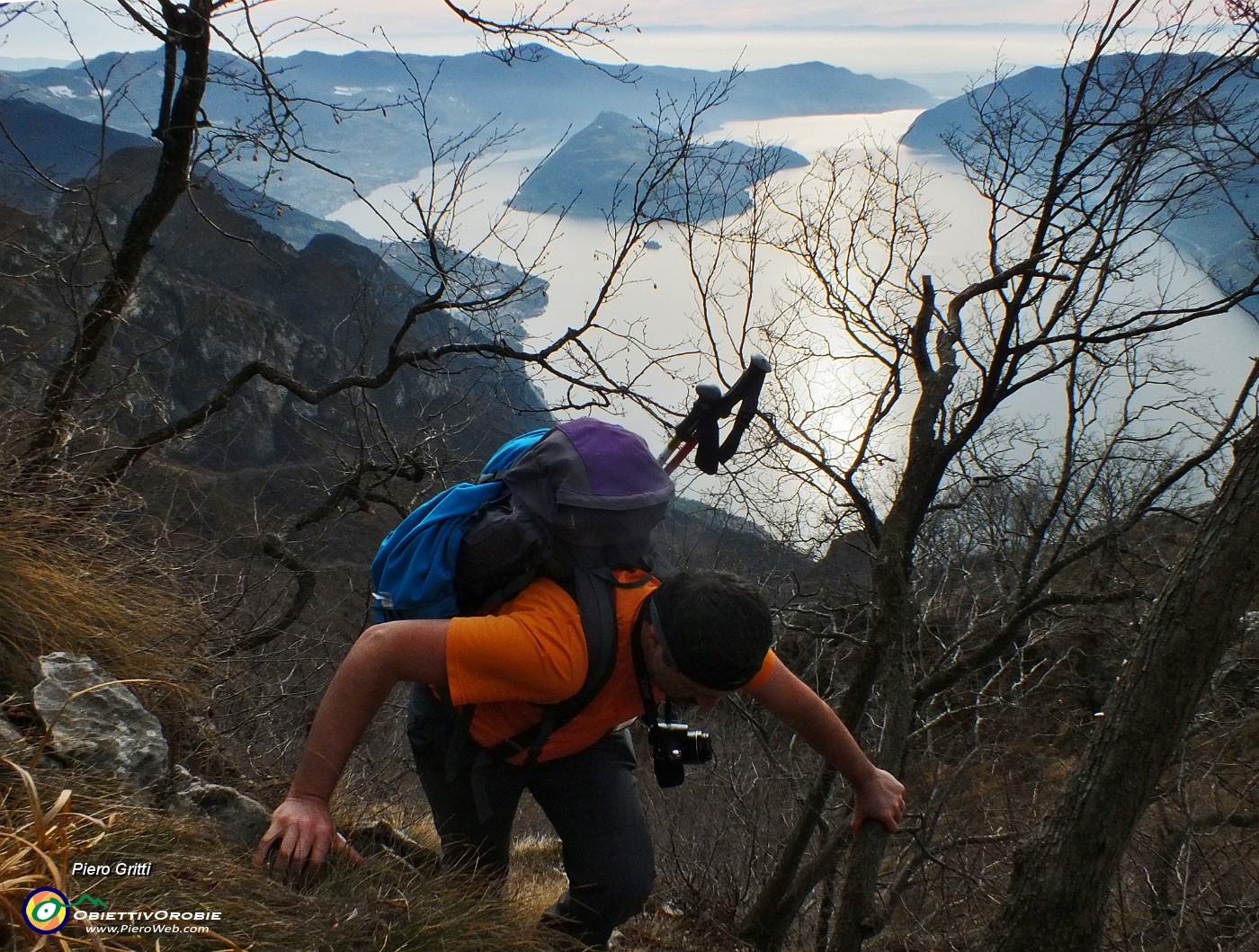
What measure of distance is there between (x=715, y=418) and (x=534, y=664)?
1.10 m

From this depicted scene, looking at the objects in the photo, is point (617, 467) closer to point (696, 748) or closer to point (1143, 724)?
point (696, 748)

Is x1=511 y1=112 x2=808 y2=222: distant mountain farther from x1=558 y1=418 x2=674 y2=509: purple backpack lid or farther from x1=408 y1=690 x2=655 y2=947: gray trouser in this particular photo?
x1=408 y1=690 x2=655 y2=947: gray trouser

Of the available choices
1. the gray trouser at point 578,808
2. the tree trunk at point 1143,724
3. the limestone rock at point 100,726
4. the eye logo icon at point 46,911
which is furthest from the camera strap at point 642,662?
the tree trunk at point 1143,724

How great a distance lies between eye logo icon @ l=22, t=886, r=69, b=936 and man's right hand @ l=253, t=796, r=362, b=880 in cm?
38

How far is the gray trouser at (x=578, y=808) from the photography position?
2.15 metres

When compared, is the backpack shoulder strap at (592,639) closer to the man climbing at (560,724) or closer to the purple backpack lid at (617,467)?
the man climbing at (560,724)

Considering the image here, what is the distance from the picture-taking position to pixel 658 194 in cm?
680

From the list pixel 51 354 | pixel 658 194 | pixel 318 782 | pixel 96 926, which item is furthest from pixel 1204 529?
pixel 51 354

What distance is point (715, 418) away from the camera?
8.29 ft

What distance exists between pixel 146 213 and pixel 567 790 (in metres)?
4.81

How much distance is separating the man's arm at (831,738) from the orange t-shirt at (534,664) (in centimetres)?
9

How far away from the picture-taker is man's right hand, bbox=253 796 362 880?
68.8 inches

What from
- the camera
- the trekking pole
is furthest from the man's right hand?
the trekking pole

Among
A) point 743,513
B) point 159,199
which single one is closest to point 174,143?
point 159,199
